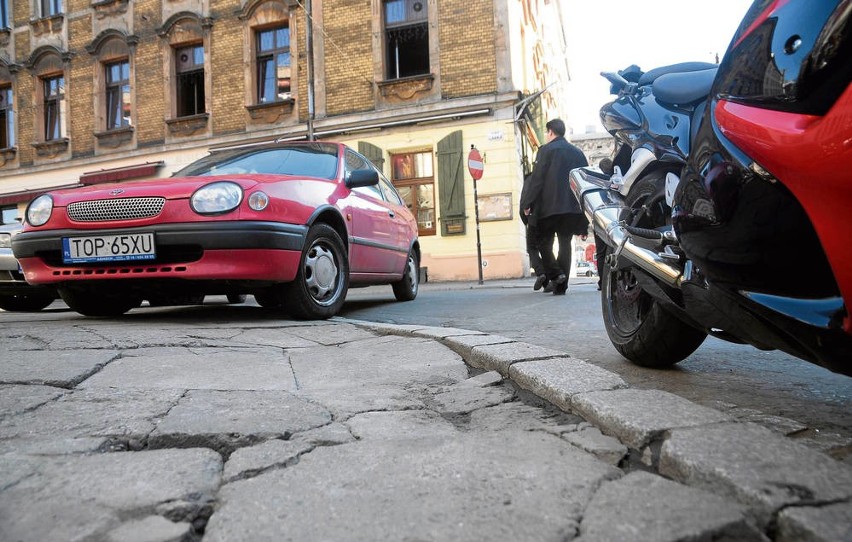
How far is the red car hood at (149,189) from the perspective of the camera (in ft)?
12.6

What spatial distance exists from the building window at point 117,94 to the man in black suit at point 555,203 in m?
14.5

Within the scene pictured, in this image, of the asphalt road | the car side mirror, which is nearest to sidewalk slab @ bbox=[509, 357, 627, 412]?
the asphalt road

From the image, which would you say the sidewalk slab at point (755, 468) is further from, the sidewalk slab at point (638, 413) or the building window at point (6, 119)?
the building window at point (6, 119)

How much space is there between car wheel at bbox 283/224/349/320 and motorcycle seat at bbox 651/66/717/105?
2641mm

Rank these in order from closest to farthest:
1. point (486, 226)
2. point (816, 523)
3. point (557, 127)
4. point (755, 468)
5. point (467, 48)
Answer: point (816, 523) < point (755, 468) < point (557, 127) < point (486, 226) < point (467, 48)

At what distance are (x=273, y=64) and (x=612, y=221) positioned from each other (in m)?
14.8

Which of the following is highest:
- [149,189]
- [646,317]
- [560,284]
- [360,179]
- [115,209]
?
[360,179]

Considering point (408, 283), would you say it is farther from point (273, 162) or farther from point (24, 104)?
point (24, 104)

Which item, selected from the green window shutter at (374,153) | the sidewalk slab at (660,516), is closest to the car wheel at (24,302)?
the sidewalk slab at (660,516)

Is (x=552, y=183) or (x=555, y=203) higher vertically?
(x=552, y=183)

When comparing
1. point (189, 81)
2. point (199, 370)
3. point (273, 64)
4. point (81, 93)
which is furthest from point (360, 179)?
point (81, 93)

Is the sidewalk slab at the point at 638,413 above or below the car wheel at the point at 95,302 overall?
below

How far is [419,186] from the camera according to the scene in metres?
14.6

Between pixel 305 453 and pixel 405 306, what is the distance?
4.56m
